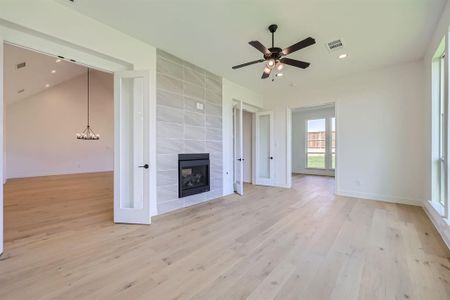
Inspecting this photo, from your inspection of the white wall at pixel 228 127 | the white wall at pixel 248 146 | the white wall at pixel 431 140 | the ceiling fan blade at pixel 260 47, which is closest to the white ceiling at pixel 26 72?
the white wall at pixel 228 127

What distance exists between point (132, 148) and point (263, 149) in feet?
14.9

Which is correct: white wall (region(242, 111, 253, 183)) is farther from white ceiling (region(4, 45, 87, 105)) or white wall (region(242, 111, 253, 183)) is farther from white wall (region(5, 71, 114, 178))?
white wall (region(5, 71, 114, 178))

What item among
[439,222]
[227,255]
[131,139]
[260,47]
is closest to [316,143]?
[439,222]

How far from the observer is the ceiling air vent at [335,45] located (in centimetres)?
352

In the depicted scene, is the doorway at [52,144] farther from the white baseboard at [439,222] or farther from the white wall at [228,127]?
the white baseboard at [439,222]

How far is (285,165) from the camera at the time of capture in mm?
6371

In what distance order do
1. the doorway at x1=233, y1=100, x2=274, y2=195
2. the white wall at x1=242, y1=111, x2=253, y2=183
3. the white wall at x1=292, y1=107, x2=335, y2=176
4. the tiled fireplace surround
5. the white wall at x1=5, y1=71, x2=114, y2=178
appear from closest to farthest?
1. the tiled fireplace surround
2. the doorway at x1=233, y1=100, x2=274, y2=195
3. the white wall at x1=242, y1=111, x2=253, y2=183
4. the white wall at x1=5, y1=71, x2=114, y2=178
5. the white wall at x1=292, y1=107, x2=335, y2=176

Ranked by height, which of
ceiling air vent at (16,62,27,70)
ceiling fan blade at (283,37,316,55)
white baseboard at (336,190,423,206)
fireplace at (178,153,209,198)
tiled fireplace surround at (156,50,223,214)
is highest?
ceiling air vent at (16,62,27,70)

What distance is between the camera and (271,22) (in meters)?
2.96

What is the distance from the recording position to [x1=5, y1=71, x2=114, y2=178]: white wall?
805 cm

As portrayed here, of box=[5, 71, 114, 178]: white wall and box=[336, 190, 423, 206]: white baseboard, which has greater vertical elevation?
box=[5, 71, 114, 178]: white wall

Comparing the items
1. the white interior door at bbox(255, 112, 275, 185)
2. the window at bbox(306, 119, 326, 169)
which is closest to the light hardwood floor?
the white interior door at bbox(255, 112, 275, 185)

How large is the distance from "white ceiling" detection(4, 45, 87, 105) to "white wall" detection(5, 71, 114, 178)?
0.70 metres

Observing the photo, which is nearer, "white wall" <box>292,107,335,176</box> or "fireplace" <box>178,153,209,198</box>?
"fireplace" <box>178,153,209,198</box>
